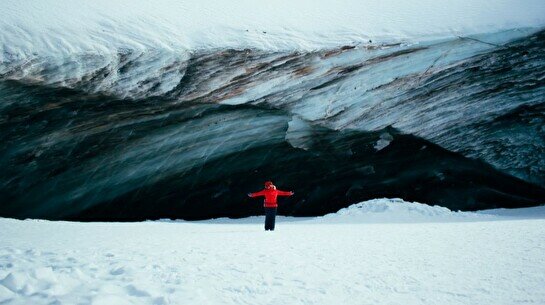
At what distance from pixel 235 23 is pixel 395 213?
6300 millimetres

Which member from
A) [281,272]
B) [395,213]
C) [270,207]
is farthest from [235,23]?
[281,272]

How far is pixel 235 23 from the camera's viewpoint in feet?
33.3

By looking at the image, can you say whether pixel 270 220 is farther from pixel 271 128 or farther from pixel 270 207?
pixel 271 128

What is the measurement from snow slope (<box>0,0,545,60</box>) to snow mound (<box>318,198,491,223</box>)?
159 inches

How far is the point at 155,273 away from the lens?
2936 millimetres

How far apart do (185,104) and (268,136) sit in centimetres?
225

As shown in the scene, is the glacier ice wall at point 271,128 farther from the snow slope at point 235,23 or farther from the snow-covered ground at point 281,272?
the snow-covered ground at point 281,272

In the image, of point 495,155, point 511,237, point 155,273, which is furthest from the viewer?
point 495,155

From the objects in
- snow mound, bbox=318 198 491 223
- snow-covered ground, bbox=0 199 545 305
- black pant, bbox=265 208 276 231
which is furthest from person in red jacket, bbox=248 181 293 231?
snow mound, bbox=318 198 491 223

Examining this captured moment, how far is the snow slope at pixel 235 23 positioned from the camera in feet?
30.9

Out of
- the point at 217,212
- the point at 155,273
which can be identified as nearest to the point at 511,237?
the point at 155,273

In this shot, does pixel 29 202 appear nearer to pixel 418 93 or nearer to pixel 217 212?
pixel 217 212

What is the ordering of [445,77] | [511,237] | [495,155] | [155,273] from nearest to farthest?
[155,273] → [511,237] → [445,77] → [495,155]

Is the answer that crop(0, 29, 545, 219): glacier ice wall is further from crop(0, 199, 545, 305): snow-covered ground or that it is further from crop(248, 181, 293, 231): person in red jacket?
crop(0, 199, 545, 305): snow-covered ground
